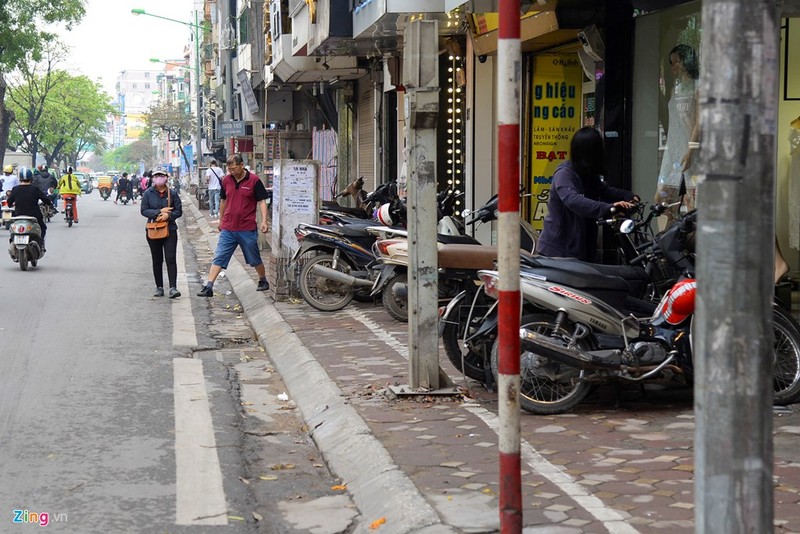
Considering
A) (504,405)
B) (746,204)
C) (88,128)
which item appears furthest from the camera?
(88,128)

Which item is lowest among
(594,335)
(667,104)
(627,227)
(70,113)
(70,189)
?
(594,335)

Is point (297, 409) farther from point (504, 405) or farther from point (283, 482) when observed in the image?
point (504, 405)

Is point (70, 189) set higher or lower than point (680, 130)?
lower

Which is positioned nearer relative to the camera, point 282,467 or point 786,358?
point 282,467

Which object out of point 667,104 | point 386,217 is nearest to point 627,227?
point 667,104

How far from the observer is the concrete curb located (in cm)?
526

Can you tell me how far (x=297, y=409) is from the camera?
8258 millimetres

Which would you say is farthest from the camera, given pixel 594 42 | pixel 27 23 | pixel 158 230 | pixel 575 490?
pixel 27 23

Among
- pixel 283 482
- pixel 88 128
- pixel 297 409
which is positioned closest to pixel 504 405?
pixel 283 482

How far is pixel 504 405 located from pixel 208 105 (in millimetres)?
70417

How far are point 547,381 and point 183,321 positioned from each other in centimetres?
634

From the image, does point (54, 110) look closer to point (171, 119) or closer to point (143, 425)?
point (171, 119)

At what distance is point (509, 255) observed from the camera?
14.2 feet

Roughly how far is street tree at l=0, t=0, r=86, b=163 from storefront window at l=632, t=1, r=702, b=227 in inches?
1623
